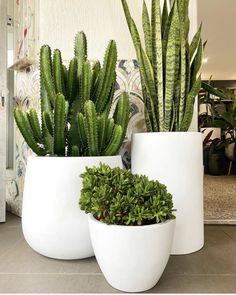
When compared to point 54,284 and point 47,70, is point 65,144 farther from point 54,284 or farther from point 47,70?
point 54,284

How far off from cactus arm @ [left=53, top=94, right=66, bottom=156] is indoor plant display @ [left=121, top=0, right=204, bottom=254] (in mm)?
203

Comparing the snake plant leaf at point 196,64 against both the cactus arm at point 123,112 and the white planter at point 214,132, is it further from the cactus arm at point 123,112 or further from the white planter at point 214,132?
the white planter at point 214,132

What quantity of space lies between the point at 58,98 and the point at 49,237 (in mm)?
320

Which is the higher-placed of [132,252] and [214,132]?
[214,132]

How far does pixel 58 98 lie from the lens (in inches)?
24.8

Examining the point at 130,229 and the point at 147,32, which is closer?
the point at 130,229

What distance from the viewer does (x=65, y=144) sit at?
0.71 m

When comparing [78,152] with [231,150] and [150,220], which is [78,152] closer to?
[150,220]

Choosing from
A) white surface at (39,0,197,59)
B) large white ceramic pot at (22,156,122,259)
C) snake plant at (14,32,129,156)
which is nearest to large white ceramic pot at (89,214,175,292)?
large white ceramic pot at (22,156,122,259)

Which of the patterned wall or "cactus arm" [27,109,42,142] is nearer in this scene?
"cactus arm" [27,109,42,142]

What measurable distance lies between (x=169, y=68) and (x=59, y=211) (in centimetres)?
46

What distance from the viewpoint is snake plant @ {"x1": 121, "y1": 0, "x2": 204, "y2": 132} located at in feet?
2.38

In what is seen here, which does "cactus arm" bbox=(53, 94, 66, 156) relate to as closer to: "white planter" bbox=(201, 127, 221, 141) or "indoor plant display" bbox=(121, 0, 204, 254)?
"indoor plant display" bbox=(121, 0, 204, 254)

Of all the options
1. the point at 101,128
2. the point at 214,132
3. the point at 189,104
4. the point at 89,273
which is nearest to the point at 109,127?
the point at 101,128
